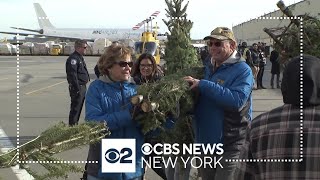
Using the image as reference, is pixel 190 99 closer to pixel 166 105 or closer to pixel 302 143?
pixel 166 105

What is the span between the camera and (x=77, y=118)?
8.66 m

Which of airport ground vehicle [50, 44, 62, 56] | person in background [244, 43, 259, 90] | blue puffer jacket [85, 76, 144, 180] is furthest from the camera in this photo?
airport ground vehicle [50, 44, 62, 56]

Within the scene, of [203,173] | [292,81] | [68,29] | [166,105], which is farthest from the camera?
[68,29]

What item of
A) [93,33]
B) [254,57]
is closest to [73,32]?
[93,33]

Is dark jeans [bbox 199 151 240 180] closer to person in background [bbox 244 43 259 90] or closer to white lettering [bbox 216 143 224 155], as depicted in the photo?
white lettering [bbox 216 143 224 155]

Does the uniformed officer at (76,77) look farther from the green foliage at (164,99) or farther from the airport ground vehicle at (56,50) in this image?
the airport ground vehicle at (56,50)

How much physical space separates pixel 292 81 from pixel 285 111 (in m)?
0.18

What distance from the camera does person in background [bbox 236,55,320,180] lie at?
197 centimetres

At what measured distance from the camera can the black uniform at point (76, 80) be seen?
28.1ft

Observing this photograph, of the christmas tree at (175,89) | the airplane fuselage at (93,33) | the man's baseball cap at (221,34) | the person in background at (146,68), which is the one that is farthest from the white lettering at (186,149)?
the airplane fuselage at (93,33)

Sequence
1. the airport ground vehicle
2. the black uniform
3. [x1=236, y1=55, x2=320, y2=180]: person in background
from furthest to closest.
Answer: the airport ground vehicle < the black uniform < [x1=236, y1=55, x2=320, y2=180]: person in background

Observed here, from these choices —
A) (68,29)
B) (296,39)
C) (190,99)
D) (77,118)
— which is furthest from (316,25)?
(68,29)

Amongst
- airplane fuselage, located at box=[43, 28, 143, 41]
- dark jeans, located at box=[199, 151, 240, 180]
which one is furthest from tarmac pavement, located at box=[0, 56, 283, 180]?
airplane fuselage, located at box=[43, 28, 143, 41]

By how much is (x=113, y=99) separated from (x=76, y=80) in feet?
18.2
